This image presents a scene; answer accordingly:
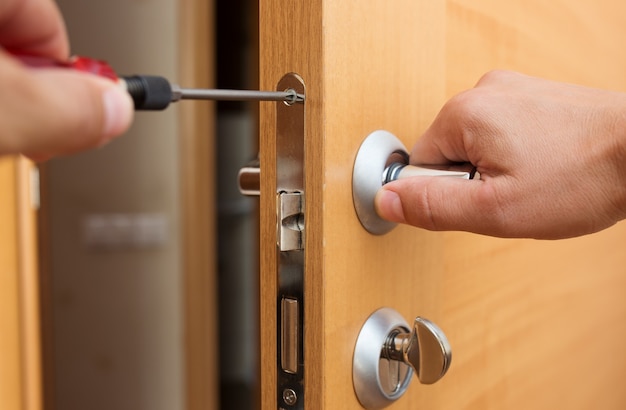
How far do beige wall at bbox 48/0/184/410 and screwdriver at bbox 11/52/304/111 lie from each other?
152 cm

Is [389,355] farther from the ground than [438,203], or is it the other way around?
[438,203]

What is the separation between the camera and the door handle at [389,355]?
15.0 inches

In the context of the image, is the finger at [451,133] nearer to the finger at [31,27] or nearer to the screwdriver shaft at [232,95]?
the screwdriver shaft at [232,95]

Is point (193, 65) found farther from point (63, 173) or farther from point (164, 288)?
point (164, 288)

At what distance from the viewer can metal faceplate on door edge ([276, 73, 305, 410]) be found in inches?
14.1

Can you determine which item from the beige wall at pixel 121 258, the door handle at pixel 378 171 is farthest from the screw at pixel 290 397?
the beige wall at pixel 121 258

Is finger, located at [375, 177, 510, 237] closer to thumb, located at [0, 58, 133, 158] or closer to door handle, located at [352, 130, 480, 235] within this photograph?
door handle, located at [352, 130, 480, 235]

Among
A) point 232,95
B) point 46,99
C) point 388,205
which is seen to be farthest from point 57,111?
point 388,205

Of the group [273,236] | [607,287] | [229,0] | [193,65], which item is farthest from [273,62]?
[229,0]

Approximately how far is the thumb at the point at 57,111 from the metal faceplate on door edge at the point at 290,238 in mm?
151

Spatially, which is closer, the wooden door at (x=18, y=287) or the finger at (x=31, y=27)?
the finger at (x=31, y=27)

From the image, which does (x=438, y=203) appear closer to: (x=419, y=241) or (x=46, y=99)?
(x=419, y=241)

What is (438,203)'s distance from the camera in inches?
15.2

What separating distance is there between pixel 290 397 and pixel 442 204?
16cm
